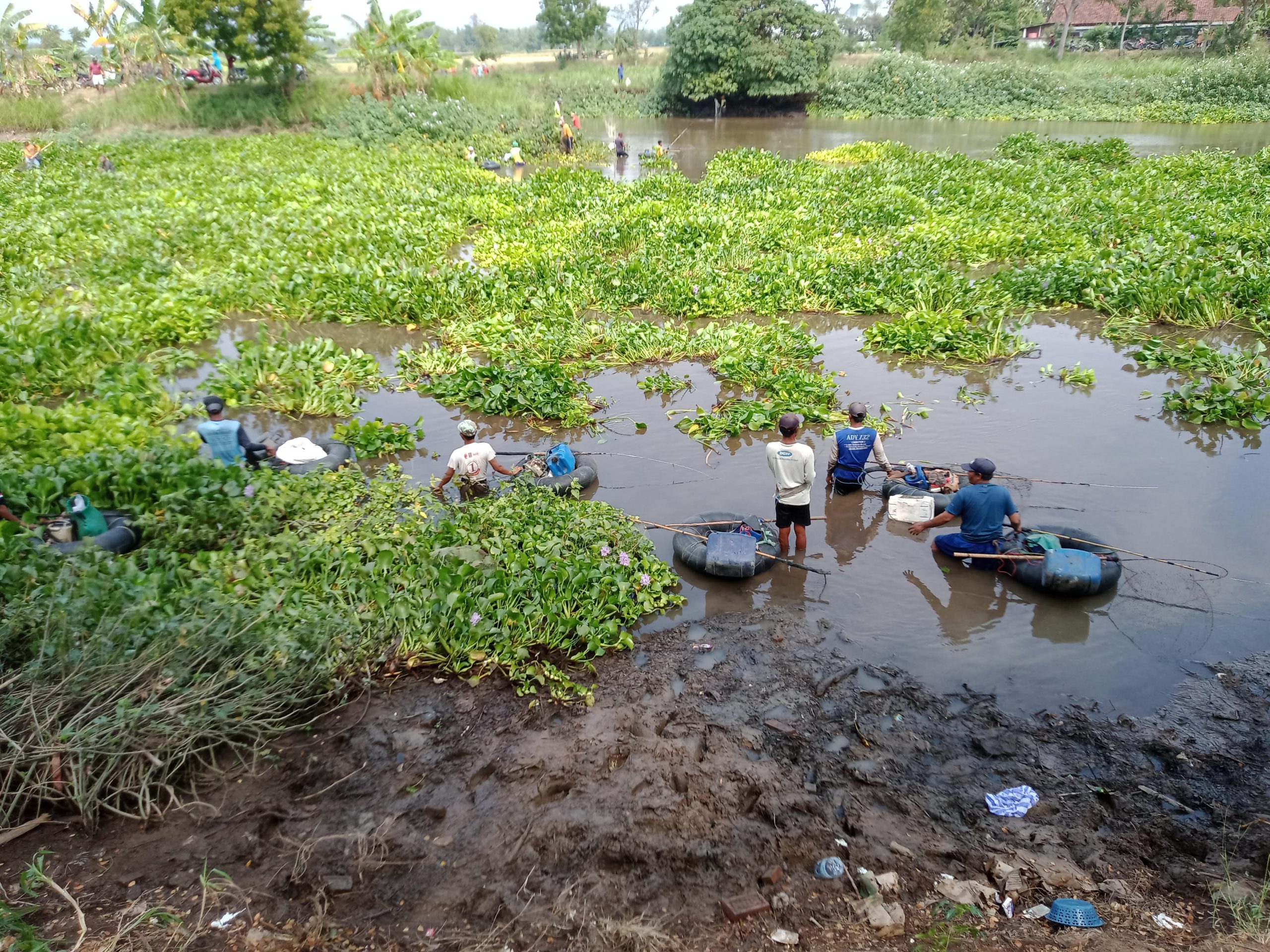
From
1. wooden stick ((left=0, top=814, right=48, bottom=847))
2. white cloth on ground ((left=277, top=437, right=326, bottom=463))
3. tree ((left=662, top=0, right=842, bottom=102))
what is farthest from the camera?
tree ((left=662, top=0, right=842, bottom=102))

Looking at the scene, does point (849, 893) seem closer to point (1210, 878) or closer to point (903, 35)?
point (1210, 878)

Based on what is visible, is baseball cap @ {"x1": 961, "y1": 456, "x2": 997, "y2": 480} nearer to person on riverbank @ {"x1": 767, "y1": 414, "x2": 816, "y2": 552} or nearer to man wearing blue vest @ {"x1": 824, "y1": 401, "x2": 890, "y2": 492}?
man wearing blue vest @ {"x1": 824, "y1": 401, "x2": 890, "y2": 492}

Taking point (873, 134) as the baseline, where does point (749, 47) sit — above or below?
above

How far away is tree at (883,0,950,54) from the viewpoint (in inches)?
1944

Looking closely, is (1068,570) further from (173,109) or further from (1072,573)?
(173,109)

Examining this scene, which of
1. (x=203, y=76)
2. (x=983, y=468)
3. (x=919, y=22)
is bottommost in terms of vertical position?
(x=983, y=468)

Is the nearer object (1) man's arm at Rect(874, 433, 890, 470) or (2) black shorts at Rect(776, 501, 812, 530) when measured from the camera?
(2) black shorts at Rect(776, 501, 812, 530)

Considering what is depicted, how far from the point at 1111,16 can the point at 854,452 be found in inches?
2448

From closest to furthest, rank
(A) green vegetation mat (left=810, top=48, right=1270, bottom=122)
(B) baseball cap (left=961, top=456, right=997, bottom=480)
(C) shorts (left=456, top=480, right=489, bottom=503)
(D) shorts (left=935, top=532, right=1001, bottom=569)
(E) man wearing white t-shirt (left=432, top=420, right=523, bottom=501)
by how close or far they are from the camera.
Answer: (B) baseball cap (left=961, top=456, right=997, bottom=480)
(D) shorts (left=935, top=532, right=1001, bottom=569)
(E) man wearing white t-shirt (left=432, top=420, right=523, bottom=501)
(C) shorts (left=456, top=480, right=489, bottom=503)
(A) green vegetation mat (left=810, top=48, right=1270, bottom=122)

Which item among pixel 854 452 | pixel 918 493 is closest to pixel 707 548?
pixel 854 452

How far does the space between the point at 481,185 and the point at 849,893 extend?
21.5 metres

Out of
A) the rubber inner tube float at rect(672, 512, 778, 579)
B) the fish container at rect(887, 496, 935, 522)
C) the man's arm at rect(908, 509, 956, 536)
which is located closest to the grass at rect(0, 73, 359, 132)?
the rubber inner tube float at rect(672, 512, 778, 579)

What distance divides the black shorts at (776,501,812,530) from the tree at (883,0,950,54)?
5533cm

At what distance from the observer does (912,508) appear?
720 cm
